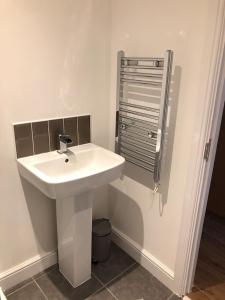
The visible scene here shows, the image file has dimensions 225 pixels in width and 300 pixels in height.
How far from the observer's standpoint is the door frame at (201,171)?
1.23 m

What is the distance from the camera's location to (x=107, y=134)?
204cm

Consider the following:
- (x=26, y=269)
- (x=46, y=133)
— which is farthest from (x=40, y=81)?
(x=26, y=269)

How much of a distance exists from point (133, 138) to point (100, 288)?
1.08 m

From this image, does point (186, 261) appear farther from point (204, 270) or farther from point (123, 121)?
point (123, 121)

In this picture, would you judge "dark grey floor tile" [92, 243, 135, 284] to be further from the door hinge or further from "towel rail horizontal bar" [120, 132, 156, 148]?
the door hinge

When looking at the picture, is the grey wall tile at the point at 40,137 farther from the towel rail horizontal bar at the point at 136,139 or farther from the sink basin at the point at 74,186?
the towel rail horizontal bar at the point at 136,139

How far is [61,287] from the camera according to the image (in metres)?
1.79

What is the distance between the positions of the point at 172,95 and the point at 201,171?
47cm

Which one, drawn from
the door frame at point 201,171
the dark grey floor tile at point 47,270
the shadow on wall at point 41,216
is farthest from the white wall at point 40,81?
Answer: the door frame at point 201,171

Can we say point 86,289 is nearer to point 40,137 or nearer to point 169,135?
point 40,137

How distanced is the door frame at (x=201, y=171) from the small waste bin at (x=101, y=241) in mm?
554

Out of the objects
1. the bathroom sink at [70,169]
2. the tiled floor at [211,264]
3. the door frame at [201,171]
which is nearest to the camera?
the door frame at [201,171]

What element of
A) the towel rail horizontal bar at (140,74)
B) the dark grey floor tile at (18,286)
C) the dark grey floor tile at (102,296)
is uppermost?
the towel rail horizontal bar at (140,74)

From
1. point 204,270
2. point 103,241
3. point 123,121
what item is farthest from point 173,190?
point 204,270
